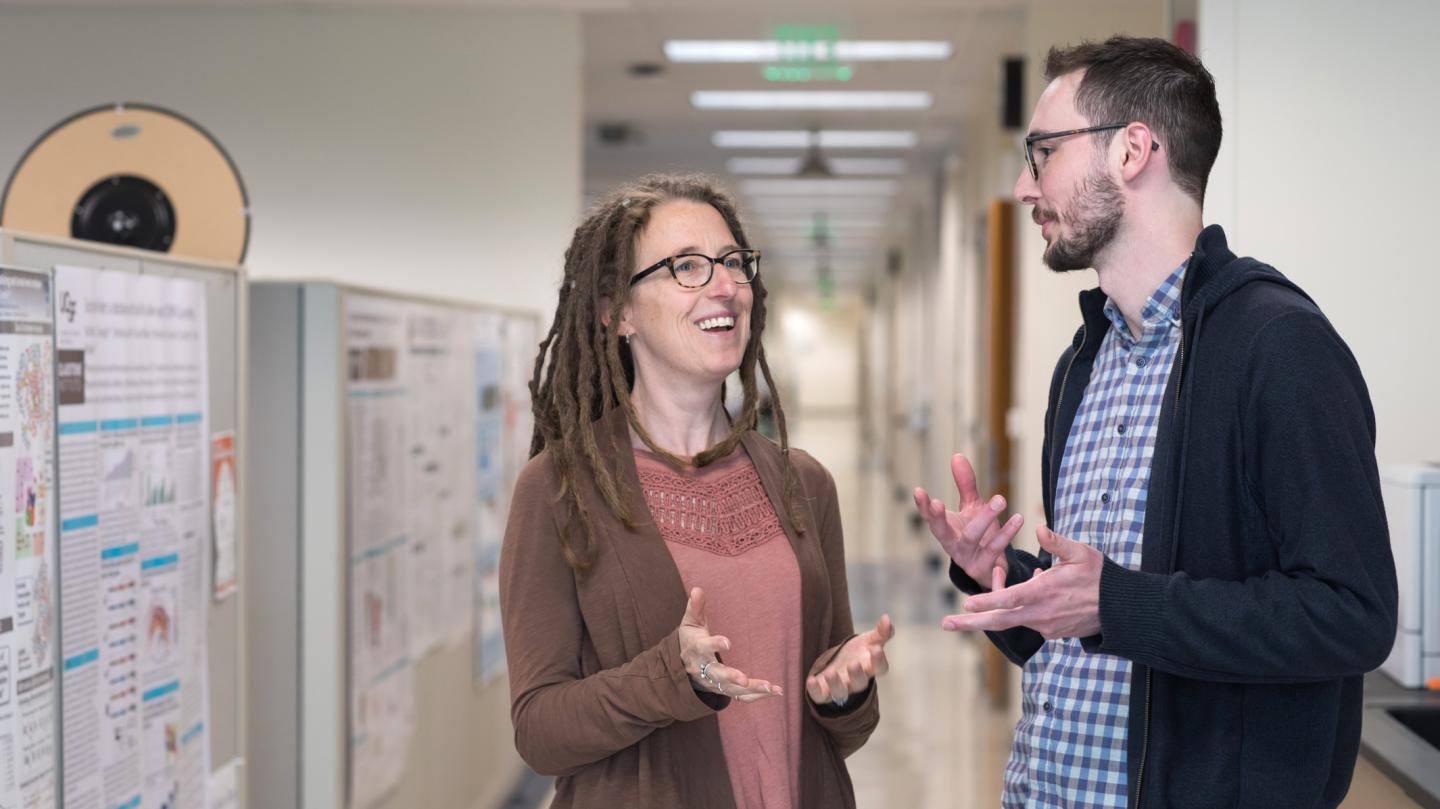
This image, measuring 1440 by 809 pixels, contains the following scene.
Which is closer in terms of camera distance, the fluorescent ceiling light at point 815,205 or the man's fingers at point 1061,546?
the man's fingers at point 1061,546

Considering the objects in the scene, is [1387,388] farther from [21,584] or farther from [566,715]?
[21,584]

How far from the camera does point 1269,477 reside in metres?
1.56

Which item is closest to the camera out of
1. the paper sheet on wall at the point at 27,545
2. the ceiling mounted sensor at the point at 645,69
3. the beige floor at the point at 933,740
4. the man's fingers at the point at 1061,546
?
the man's fingers at the point at 1061,546

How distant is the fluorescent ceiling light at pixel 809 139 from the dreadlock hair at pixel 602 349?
7627 mm

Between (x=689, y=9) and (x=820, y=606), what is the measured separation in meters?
4.59

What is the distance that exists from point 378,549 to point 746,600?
2.32 m

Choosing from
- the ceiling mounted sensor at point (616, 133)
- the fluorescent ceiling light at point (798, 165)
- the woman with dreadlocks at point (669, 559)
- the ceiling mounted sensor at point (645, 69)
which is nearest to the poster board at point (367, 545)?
the woman with dreadlocks at point (669, 559)

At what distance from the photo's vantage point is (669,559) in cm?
173

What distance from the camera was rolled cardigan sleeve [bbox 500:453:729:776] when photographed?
158 cm

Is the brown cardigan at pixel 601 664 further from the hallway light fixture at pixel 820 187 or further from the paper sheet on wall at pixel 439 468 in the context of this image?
the hallway light fixture at pixel 820 187

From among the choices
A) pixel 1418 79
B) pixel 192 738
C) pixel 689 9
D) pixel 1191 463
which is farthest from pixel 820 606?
pixel 689 9

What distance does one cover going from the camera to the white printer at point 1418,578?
267 centimetres

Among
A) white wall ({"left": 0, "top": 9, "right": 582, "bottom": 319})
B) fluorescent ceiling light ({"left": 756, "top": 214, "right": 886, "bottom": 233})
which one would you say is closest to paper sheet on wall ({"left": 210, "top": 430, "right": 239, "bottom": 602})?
white wall ({"left": 0, "top": 9, "right": 582, "bottom": 319})

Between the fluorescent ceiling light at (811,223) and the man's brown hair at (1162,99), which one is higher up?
the fluorescent ceiling light at (811,223)
